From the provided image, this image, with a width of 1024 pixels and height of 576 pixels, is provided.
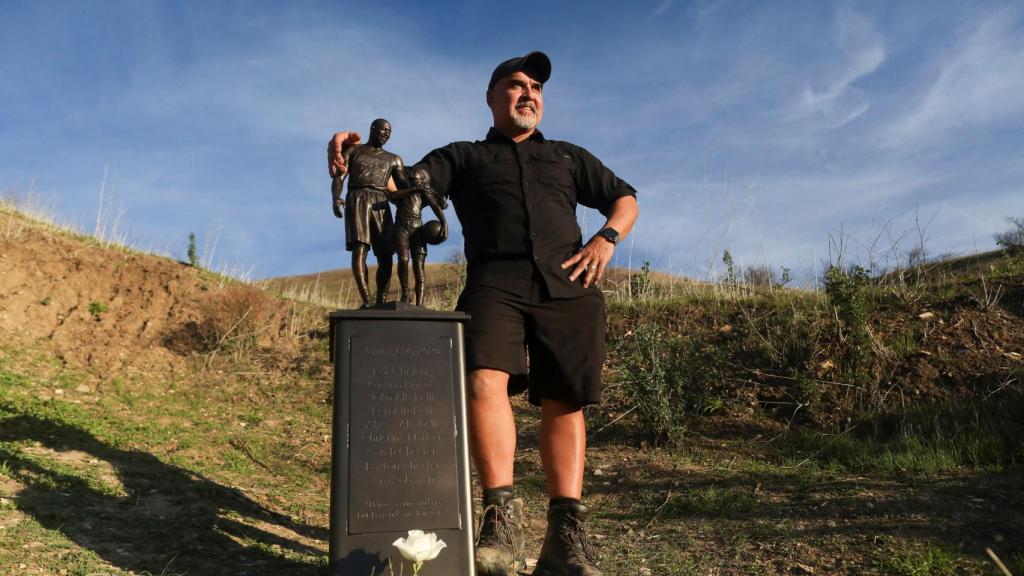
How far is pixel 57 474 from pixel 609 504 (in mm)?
3345

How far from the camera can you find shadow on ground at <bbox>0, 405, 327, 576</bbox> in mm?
3137

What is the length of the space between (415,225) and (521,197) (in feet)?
2.16

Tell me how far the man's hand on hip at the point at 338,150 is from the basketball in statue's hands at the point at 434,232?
22.6 inches

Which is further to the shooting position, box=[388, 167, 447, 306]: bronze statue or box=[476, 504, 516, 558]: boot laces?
box=[388, 167, 447, 306]: bronze statue

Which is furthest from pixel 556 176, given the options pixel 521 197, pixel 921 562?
pixel 921 562

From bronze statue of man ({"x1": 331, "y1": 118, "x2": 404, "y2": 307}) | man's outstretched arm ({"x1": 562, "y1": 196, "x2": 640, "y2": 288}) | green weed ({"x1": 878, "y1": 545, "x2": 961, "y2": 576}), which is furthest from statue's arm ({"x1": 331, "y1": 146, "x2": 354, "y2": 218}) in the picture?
green weed ({"x1": 878, "y1": 545, "x2": 961, "y2": 576})

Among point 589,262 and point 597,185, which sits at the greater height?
point 597,185

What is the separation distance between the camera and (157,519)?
3.60 meters

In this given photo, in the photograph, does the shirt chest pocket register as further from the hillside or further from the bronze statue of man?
the hillside

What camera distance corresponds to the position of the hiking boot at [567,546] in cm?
284

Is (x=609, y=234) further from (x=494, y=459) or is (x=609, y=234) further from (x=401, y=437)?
(x=401, y=437)

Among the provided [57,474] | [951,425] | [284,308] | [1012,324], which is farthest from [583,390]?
[284,308]

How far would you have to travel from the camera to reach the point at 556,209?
339 cm

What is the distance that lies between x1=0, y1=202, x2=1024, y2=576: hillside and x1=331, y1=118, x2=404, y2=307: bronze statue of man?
162cm
